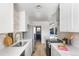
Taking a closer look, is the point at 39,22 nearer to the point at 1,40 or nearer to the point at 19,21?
the point at 19,21

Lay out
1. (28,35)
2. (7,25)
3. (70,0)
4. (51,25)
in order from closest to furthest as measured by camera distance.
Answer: (70,0) → (7,25) → (51,25) → (28,35)

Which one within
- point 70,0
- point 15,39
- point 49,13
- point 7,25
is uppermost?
point 49,13

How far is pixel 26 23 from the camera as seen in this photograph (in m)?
2.69

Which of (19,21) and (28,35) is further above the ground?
(19,21)

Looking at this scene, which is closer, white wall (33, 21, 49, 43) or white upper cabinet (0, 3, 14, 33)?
white upper cabinet (0, 3, 14, 33)

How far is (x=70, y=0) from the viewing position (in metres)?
0.58

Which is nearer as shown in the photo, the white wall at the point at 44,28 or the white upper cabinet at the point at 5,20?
the white upper cabinet at the point at 5,20

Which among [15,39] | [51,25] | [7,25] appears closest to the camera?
[7,25]

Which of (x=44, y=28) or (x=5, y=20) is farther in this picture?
(x=44, y=28)

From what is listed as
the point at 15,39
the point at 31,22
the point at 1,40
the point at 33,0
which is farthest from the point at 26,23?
the point at 33,0

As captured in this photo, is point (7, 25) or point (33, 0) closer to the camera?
point (33, 0)

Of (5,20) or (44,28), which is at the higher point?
(5,20)

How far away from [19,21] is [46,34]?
723 millimetres

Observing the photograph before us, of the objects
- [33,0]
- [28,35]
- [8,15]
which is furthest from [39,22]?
[33,0]
